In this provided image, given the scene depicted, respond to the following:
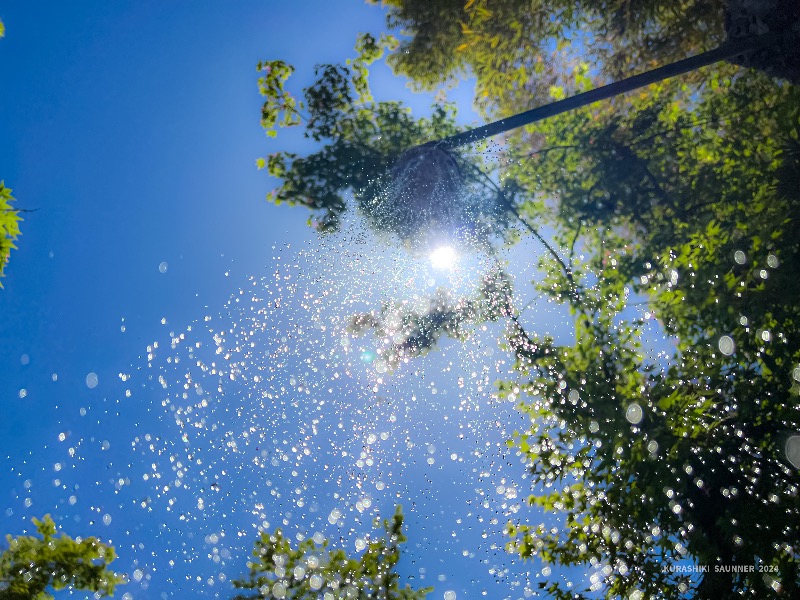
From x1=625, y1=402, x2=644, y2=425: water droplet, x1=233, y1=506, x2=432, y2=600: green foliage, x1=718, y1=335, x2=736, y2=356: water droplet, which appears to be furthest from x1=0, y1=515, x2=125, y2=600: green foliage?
x1=718, y1=335, x2=736, y2=356: water droplet

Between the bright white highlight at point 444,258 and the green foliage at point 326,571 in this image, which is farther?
the bright white highlight at point 444,258

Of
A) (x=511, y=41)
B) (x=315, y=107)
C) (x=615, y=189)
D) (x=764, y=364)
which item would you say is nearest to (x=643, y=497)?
(x=764, y=364)

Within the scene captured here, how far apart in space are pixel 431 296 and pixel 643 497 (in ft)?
→ 20.8

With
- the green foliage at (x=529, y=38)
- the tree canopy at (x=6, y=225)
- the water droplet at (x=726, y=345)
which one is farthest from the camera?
the green foliage at (x=529, y=38)

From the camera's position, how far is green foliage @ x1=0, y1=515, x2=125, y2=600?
10.0 metres

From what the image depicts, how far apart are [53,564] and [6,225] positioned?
8.15 metres

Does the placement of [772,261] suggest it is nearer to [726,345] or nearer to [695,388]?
[726,345]

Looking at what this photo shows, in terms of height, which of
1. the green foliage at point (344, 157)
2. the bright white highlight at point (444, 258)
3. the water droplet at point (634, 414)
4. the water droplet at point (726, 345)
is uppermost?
the green foliage at point (344, 157)

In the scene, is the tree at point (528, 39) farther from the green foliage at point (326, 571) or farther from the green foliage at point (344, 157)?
the green foliage at point (326, 571)

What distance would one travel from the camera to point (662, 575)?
7.01m

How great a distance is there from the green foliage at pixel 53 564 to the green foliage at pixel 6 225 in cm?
732

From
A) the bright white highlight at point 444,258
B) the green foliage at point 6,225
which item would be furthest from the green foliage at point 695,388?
the green foliage at point 6,225

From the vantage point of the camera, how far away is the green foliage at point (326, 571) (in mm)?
8602

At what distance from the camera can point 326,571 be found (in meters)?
8.74
